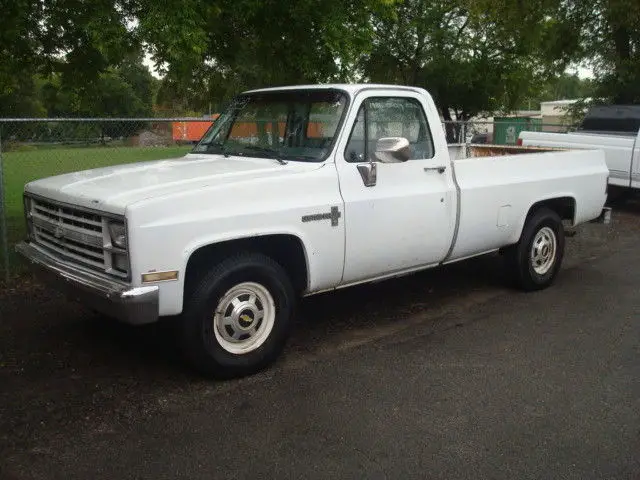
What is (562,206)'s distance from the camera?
694cm

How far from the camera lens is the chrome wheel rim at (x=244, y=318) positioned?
4.31 m

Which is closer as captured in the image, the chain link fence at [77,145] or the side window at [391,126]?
the side window at [391,126]

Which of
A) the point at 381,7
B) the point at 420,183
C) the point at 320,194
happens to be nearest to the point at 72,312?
the point at 320,194

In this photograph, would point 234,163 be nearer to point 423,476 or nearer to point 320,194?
point 320,194

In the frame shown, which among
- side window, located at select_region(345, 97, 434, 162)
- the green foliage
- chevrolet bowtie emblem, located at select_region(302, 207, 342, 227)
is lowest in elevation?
chevrolet bowtie emblem, located at select_region(302, 207, 342, 227)

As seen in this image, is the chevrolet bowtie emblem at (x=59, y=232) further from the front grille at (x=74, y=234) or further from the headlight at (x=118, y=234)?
the headlight at (x=118, y=234)

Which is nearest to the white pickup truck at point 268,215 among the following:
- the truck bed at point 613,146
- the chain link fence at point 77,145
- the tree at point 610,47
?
the chain link fence at point 77,145

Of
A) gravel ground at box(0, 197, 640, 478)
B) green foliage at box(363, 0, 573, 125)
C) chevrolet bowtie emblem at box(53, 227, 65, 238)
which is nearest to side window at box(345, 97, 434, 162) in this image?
gravel ground at box(0, 197, 640, 478)

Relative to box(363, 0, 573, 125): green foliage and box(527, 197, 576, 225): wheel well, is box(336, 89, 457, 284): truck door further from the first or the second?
box(363, 0, 573, 125): green foliage

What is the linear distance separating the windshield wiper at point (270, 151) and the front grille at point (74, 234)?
141 centimetres

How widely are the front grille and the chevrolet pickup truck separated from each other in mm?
9034

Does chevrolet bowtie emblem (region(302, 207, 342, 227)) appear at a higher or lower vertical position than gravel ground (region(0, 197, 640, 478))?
higher

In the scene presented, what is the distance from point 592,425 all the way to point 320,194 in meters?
2.24

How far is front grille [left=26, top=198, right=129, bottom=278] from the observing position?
4023mm
